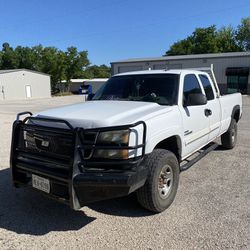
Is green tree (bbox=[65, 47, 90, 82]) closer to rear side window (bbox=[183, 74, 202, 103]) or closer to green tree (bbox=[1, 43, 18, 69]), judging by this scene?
green tree (bbox=[1, 43, 18, 69])

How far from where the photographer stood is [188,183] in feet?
17.7

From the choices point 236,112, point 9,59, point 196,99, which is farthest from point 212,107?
point 9,59

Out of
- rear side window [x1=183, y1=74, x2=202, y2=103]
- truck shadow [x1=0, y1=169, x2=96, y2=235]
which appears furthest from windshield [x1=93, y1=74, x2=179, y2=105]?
truck shadow [x1=0, y1=169, x2=96, y2=235]

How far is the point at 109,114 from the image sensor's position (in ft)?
13.2

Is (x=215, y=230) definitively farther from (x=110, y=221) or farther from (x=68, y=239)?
(x=68, y=239)

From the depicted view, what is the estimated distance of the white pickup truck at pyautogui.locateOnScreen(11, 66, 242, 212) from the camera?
3.53 metres

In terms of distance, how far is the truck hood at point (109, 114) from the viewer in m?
3.80

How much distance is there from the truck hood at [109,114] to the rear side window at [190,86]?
71cm

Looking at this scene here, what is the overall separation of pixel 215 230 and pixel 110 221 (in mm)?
1290

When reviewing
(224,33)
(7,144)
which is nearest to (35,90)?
(224,33)

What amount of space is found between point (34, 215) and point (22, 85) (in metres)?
47.2

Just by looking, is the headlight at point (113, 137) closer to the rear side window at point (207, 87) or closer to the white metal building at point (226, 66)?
the rear side window at point (207, 87)

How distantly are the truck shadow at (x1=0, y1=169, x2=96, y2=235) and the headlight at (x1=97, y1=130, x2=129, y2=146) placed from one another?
45.4 inches

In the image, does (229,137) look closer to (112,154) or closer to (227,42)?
(112,154)
